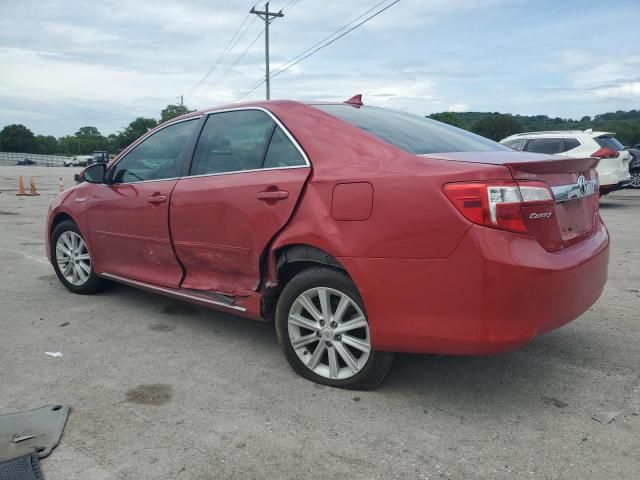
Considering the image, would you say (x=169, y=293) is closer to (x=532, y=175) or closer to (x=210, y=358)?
(x=210, y=358)

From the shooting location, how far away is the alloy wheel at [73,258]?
5.14m

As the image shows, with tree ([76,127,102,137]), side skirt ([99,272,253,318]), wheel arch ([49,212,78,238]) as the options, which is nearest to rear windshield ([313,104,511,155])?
side skirt ([99,272,253,318])

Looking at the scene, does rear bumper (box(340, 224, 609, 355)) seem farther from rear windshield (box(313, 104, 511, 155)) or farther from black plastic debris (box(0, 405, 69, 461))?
black plastic debris (box(0, 405, 69, 461))

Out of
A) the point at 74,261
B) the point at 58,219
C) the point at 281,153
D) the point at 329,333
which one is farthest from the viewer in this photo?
the point at 58,219

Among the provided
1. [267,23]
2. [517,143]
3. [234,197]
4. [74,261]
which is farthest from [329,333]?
[267,23]

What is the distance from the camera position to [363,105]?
4000mm

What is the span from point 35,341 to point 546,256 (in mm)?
3393

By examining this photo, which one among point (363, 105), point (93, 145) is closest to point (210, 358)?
point (363, 105)

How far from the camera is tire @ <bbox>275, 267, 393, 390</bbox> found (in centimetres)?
301

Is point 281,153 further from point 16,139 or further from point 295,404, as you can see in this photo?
point 16,139

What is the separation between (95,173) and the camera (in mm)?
4836

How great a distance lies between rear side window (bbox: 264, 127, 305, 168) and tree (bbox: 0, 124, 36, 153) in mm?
131775

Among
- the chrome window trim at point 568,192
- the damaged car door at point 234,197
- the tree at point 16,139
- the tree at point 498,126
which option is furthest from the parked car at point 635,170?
the tree at point 16,139

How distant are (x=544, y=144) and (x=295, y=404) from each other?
1044 cm
